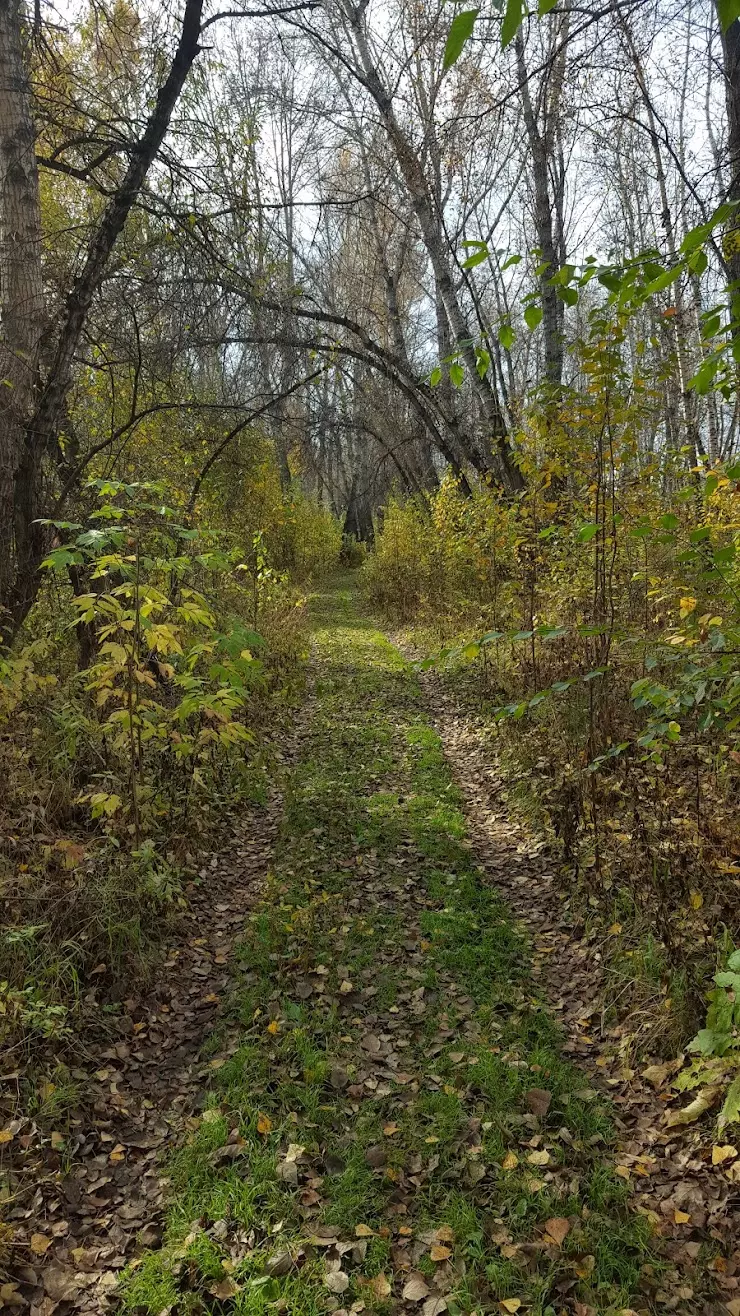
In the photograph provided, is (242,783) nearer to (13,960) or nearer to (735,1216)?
(13,960)

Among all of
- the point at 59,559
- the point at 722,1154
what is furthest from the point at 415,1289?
the point at 59,559

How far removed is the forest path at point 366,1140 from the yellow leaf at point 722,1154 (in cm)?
36

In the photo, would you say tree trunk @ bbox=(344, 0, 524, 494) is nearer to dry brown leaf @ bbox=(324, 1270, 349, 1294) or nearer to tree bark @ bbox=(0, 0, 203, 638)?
tree bark @ bbox=(0, 0, 203, 638)

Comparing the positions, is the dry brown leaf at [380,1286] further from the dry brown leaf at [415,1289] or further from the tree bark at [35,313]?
the tree bark at [35,313]

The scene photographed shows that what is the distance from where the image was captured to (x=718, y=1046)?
2.55m

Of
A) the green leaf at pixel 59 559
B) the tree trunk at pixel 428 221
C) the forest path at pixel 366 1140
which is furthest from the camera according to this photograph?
the tree trunk at pixel 428 221

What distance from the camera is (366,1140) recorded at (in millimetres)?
3068

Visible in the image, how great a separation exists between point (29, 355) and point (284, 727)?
14.7 feet

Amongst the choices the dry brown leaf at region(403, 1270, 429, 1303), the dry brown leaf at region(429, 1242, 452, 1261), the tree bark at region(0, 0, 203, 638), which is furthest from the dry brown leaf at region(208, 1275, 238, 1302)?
the tree bark at region(0, 0, 203, 638)

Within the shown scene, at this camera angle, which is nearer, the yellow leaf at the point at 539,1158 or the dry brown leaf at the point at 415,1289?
the dry brown leaf at the point at 415,1289

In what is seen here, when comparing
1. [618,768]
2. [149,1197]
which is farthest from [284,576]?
[149,1197]

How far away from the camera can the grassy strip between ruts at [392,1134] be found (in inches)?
98.8

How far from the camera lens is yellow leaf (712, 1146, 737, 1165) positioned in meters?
2.71

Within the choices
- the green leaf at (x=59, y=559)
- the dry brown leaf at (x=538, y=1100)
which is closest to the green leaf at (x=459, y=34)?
the green leaf at (x=59, y=559)
